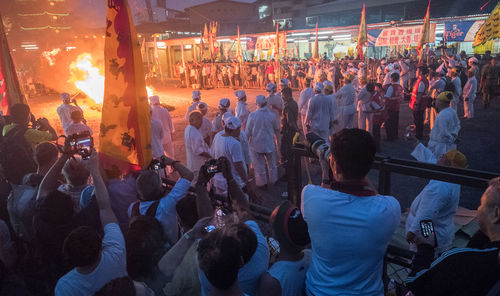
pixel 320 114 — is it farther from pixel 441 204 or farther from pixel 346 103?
pixel 441 204

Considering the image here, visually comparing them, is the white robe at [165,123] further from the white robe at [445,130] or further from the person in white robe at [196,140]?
the white robe at [445,130]

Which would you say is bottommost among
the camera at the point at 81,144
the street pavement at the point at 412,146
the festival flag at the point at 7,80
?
the street pavement at the point at 412,146

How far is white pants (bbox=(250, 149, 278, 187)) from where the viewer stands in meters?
7.39

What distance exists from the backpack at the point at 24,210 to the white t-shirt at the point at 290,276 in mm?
3155

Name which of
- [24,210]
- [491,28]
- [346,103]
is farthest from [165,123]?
[491,28]

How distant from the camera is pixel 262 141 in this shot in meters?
7.26

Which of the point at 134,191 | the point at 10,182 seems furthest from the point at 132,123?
the point at 10,182

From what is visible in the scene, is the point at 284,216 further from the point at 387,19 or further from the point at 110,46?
the point at 387,19

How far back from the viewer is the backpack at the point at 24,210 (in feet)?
11.8

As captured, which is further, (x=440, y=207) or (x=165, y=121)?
(x=165, y=121)

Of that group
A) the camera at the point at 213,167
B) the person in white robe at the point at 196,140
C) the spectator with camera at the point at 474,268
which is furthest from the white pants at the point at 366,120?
the spectator with camera at the point at 474,268

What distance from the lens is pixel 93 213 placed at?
120 inches

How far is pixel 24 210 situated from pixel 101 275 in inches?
82.4

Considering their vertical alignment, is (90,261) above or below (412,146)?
above
